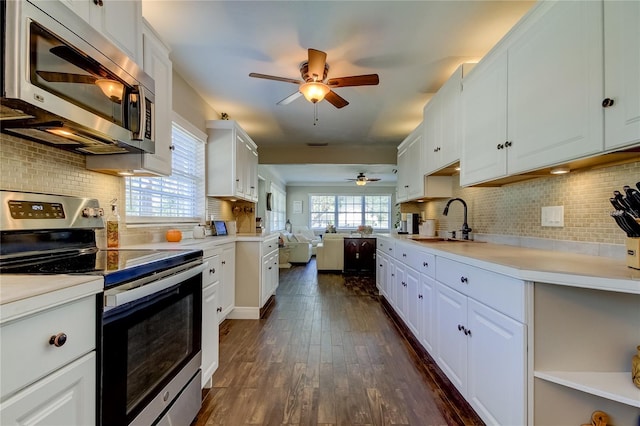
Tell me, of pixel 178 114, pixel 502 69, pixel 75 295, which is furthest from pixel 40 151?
pixel 502 69

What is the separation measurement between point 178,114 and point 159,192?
30.4 inches

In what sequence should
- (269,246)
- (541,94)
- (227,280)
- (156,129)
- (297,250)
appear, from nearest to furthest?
(541,94) → (156,129) → (227,280) → (269,246) → (297,250)

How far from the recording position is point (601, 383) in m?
1.08

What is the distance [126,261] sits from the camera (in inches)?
47.3

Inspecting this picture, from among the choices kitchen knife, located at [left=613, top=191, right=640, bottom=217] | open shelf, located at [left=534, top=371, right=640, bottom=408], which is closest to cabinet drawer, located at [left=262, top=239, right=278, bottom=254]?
open shelf, located at [left=534, top=371, right=640, bottom=408]

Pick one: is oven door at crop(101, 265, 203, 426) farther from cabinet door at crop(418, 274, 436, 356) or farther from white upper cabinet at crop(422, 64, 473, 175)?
white upper cabinet at crop(422, 64, 473, 175)

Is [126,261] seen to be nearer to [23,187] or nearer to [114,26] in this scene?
[23,187]

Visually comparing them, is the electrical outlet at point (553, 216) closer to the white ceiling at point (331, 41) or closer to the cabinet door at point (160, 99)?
the white ceiling at point (331, 41)

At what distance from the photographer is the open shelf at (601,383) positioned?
39.7 inches

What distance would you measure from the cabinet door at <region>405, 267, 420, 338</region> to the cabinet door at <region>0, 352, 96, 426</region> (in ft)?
7.24

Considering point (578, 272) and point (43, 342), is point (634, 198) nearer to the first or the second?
point (578, 272)

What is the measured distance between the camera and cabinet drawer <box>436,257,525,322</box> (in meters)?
Answer: 1.21

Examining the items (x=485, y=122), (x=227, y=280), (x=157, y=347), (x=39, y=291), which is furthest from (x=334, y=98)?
(x=39, y=291)

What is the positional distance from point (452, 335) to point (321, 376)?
3.11ft
